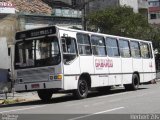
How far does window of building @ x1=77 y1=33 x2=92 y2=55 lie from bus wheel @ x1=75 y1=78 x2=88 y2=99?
4.35 ft

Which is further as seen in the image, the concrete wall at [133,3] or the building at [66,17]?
the concrete wall at [133,3]

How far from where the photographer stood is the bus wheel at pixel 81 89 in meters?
20.4

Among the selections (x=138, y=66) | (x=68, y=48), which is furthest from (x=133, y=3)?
(x=68, y=48)

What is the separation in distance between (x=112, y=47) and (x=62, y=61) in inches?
211

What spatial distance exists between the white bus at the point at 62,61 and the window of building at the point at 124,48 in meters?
1.23

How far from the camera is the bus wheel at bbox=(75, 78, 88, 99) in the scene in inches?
801

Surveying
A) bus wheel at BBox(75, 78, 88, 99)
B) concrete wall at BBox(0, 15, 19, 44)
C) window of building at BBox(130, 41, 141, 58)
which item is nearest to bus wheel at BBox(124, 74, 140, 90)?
window of building at BBox(130, 41, 141, 58)

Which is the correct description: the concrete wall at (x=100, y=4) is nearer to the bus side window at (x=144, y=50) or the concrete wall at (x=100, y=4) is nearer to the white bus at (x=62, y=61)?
the bus side window at (x=144, y=50)

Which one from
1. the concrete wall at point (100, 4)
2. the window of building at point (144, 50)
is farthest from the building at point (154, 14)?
the window of building at point (144, 50)

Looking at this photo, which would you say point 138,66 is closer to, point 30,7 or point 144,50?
point 144,50

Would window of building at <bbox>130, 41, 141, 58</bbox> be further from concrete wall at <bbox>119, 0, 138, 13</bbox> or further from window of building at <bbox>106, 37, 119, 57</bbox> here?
concrete wall at <bbox>119, 0, 138, 13</bbox>

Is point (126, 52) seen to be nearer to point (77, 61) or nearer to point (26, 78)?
point (77, 61)

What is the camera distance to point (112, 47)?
78.3 ft

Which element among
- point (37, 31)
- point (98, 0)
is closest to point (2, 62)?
point (37, 31)
